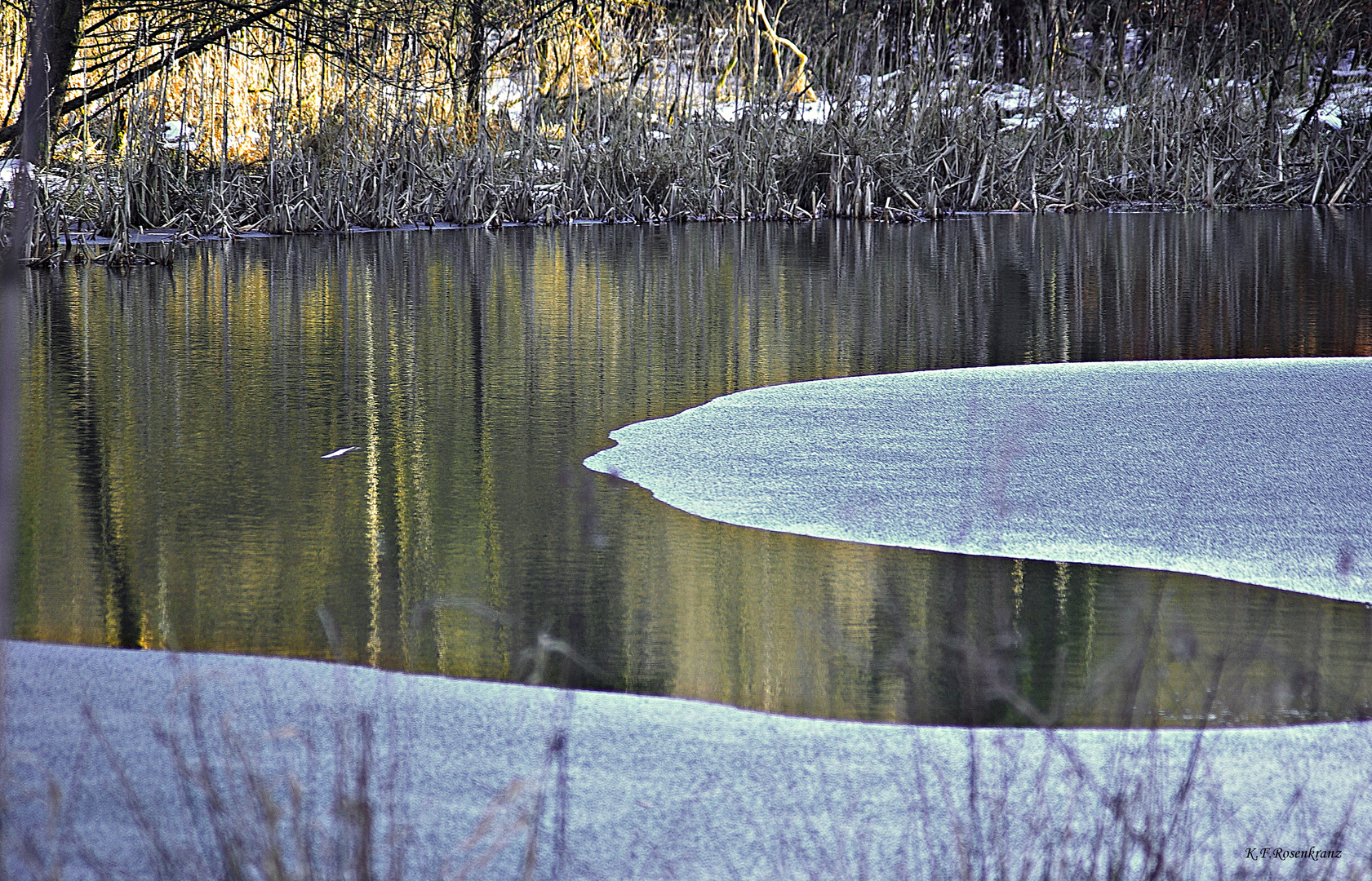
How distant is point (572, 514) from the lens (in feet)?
9.61

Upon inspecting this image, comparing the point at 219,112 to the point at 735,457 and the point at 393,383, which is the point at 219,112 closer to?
the point at 393,383

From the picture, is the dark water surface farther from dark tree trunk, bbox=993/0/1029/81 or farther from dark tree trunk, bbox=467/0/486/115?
dark tree trunk, bbox=993/0/1029/81

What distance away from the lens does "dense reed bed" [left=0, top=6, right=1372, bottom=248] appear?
9.79 m

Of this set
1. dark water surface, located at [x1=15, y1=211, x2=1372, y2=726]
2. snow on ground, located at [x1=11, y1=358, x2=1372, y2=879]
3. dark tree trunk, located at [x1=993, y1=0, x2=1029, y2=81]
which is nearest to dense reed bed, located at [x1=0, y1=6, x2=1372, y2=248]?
dark water surface, located at [x1=15, y1=211, x2=1372, y2=726]

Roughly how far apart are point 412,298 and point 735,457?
10.7 ft

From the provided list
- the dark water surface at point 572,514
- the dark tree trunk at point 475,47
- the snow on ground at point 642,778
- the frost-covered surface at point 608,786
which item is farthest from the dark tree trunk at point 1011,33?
the frost-covered surface at point 608,786

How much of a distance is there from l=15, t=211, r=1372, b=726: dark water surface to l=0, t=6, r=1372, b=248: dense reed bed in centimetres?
286

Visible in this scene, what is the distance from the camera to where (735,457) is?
342cm

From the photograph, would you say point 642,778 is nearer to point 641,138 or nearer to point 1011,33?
point 641,138

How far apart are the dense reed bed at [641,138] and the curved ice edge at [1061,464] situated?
5469 millimetres

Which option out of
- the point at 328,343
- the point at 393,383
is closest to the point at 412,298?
the point at 328,343

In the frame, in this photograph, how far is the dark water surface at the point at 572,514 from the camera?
83.6 inches

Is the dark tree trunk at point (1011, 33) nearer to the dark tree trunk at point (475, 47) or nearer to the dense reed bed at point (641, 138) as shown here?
the dense reed bed at point (641, 138)

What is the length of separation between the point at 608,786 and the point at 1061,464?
1.88 meters
